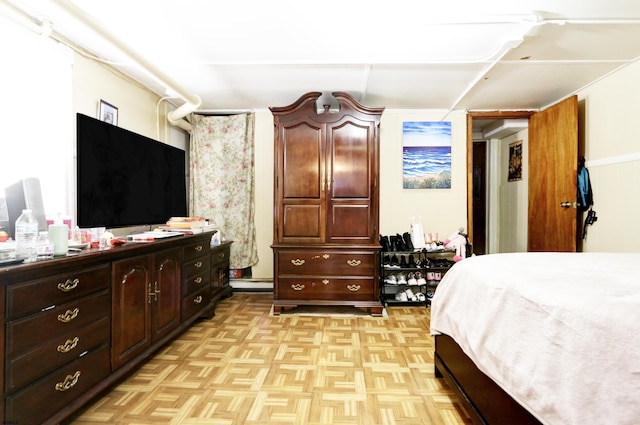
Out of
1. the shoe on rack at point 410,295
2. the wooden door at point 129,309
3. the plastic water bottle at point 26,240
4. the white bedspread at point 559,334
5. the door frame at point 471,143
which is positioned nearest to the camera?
the white bedspread at point 559,334

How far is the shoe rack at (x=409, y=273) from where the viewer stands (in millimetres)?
3770

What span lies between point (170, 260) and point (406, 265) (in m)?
2.51

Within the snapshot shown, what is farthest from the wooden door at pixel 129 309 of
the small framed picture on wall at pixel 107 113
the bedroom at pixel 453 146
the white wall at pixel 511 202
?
the white wall at pixel 511 202

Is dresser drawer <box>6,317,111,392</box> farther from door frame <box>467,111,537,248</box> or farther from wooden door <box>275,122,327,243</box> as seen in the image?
door frame <box>467,111,537,248</box>

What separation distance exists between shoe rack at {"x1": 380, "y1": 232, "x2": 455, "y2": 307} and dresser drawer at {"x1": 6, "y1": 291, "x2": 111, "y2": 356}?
2.76 m

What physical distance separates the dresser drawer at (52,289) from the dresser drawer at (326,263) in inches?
73.4

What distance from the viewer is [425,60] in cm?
Answer: 280

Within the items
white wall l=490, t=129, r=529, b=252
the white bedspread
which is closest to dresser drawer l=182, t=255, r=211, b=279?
the white bedspread

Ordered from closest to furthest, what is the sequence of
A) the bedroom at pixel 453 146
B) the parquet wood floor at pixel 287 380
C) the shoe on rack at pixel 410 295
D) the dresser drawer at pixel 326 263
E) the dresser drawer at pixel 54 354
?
the dresser drawer at pixel 54 354 < the parquet wood floor at pixel 287 380 < the bedroom at pixel 453 146 < the dresser drawer at pixel 326 263 < the shoe on rack at pixel 410 295

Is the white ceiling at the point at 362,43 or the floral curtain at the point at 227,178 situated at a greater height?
the white ceiling at the point at 362,43

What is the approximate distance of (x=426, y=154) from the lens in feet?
14.0

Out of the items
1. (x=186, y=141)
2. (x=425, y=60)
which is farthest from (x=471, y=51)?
(x=186, y=141)

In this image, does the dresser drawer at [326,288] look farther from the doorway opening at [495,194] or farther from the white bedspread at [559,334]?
the doorway opening at [495,194]

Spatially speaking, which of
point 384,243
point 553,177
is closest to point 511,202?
point 553,177
